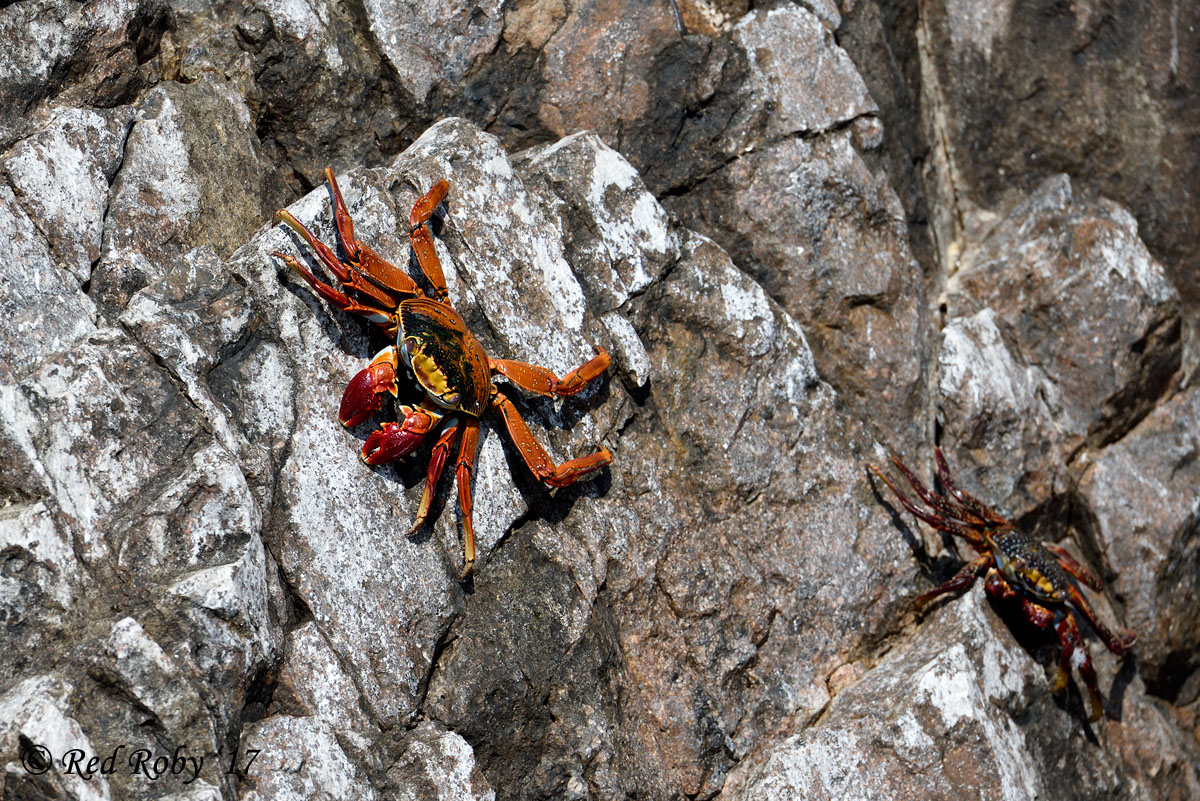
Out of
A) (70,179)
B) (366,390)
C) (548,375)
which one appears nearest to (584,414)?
(548,375)

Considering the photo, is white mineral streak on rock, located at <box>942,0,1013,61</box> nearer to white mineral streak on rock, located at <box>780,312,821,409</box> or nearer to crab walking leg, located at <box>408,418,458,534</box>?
white mineral streak on rock, located at <box>780,312,821,409</box>

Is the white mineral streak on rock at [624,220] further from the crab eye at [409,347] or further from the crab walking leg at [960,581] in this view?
the crab walking leg at [960,581]

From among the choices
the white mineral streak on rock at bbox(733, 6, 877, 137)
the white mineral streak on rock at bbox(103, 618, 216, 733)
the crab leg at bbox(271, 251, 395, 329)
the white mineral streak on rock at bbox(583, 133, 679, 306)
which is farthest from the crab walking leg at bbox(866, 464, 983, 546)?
the white mineral streak on rock at bbox(103, 618, 216, 733)

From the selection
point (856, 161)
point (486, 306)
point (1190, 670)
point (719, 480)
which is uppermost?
point (856, 161)

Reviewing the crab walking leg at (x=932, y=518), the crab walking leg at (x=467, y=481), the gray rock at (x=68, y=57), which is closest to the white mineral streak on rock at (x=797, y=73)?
the crab walking leg at (x=932, y=518)

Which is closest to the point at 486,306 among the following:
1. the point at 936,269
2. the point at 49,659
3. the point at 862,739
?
the point at 49,659

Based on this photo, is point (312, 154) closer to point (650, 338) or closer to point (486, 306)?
point (486, 306)

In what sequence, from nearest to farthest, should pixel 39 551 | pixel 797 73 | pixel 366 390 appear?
pixel 39 551 < pixel 366 390 < pixel 797 73

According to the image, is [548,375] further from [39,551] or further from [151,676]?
[39,551]
